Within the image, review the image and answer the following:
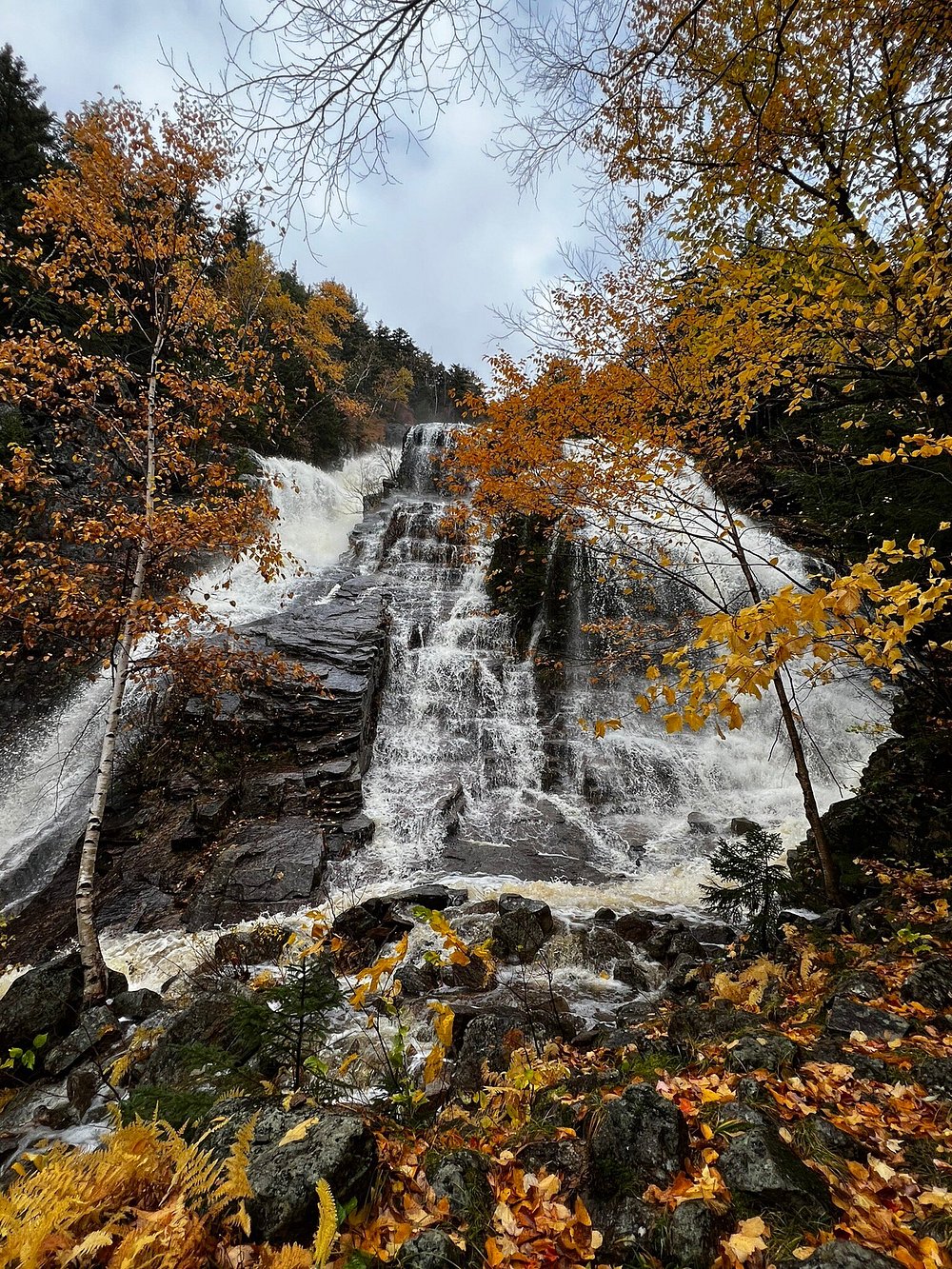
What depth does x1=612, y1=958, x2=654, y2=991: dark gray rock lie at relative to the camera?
221 inches

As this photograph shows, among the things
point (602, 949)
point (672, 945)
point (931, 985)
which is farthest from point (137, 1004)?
point (931, 985)

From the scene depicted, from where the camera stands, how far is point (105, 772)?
565 centimetres

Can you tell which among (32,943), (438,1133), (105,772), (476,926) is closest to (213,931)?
(32,943)

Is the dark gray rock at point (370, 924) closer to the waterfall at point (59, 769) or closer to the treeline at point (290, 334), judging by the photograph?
the waterfall at point (59, 769)

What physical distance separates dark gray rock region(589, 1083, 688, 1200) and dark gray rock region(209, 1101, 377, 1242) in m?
0.93

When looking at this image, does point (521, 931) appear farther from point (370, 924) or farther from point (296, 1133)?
point (296, 1133)

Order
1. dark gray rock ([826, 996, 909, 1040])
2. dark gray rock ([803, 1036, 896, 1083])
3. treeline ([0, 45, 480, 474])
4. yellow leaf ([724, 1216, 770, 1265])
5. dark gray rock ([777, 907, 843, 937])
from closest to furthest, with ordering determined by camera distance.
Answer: yellow leaf ([724, 1216, 770, 1265]) < dark gray rock ([803, 1036, 896, 1083]) < dark gray rock ([826, 996, 909, 1040]) < dark gray rock ([777, 907, 843, 937]) < treeline ([0, 45, 480, 474])

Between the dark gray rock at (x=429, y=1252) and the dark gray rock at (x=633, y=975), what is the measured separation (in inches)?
180

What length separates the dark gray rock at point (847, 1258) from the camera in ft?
4.93

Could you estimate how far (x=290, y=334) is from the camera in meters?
8.11

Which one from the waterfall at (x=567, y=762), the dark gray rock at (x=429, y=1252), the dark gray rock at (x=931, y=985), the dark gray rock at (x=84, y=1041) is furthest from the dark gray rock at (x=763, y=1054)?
the dark gray rock at (x=84, y=1041)

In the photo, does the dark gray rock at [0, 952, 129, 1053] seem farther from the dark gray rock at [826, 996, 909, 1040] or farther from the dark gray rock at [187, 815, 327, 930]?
the dark gray rock at [826, 996, 909, 1040]

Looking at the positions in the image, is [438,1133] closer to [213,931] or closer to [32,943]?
[213,931]

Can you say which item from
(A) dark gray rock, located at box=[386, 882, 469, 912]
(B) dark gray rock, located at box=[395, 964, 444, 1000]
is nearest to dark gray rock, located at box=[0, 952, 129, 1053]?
(B) dark gray rock, located at box=[395, 964, 444, 1000]
